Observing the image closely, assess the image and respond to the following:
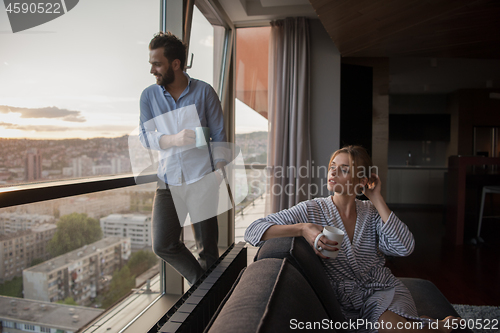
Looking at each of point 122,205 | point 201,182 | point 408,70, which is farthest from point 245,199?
point 408,70

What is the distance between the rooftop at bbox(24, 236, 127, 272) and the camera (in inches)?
40.7

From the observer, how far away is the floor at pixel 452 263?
2600mm

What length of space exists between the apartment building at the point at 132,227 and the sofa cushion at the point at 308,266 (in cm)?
60

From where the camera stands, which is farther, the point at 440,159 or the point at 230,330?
the point at 440,159

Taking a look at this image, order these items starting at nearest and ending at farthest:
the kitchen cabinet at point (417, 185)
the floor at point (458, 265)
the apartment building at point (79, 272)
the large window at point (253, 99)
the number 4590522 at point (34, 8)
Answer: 1. the number 4590522 at point (34, 8)
2. the apartment building at point (79, 272)
3. the floor at point (458, 265)
4. the large window at point (253, 99)
5. the kitchen cabinet at point (417, 185)

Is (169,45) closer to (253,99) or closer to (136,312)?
(136,312)

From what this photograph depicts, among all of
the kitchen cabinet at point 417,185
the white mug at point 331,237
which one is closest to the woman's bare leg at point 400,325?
the white mug at point 331,237

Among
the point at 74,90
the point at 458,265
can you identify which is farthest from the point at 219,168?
the point at 458,265

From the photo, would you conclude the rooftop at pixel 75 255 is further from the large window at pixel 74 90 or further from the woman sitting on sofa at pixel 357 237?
the woman sitting on sofa at pixel 357 237

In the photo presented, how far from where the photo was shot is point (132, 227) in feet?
4.76

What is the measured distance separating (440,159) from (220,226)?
6.22 meters

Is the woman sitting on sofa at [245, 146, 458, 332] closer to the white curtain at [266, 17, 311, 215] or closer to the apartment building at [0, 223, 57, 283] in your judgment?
the apartment building at [0, 223, 57, 283]

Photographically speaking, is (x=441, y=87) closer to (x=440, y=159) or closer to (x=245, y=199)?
(x=440, y=159)

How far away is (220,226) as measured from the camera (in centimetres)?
212
